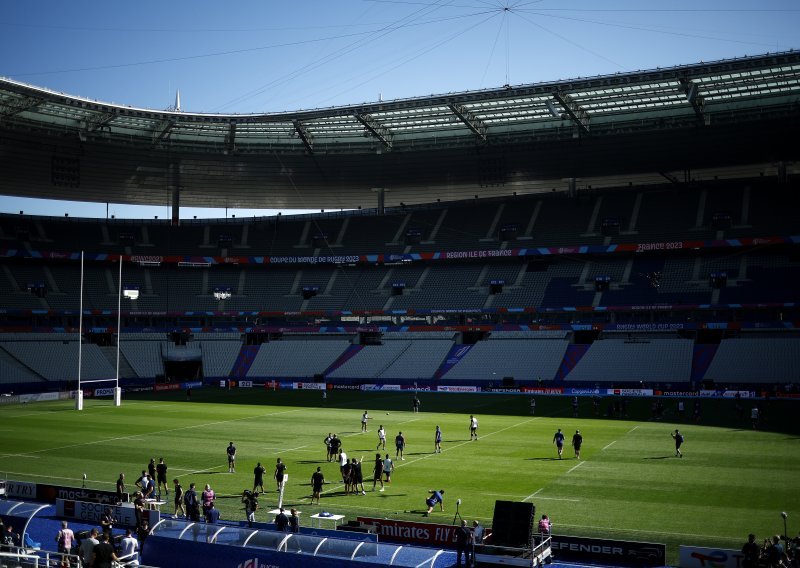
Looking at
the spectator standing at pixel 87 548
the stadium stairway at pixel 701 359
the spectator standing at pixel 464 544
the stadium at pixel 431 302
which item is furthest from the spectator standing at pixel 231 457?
the stadium stairway at pixel 701 359

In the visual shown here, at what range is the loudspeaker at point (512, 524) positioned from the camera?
55.9 feet

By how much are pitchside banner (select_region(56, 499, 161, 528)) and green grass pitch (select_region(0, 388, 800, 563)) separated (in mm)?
3234

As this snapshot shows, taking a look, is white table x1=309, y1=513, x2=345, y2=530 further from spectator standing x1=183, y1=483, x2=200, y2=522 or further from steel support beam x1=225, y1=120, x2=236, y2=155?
steel support beam x1=225, y1=120, x2=236, y2=155

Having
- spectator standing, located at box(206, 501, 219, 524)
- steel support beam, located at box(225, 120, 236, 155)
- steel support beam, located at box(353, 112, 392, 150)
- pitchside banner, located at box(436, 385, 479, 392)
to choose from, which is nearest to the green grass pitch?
spectator standing, located at box(206, 501, 219, 524)

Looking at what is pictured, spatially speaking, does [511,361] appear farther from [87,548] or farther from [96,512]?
[87,548]

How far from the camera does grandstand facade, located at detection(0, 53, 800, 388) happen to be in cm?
5894

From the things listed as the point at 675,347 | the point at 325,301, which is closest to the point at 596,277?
the point at 675,347

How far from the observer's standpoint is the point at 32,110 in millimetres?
57375

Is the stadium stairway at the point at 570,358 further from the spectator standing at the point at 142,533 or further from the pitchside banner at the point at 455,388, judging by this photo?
the spectator standing at the point at 142,533

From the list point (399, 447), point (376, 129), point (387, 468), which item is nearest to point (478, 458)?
A: point (399, 447)

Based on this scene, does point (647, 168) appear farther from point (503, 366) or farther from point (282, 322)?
point (282, 322)

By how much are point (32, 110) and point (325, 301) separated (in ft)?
111

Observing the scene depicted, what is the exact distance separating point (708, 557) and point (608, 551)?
7.82ft

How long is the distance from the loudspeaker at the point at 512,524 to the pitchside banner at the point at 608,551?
8.62 feet
